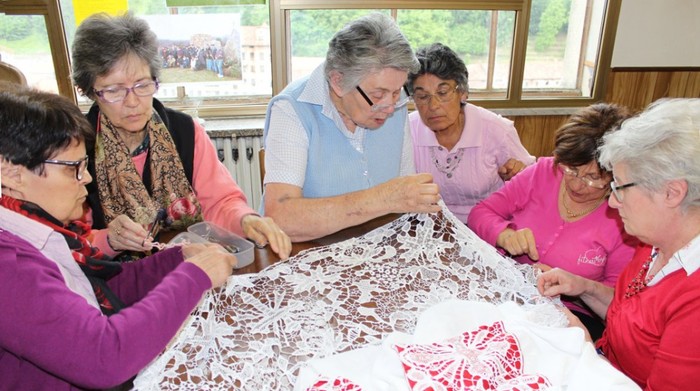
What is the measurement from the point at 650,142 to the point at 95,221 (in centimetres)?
184

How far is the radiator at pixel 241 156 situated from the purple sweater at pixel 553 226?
193 centimetres

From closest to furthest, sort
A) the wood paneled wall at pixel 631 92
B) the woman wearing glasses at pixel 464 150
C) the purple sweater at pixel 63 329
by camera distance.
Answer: the purple sweater at pixel 63 329 < the woman wearing glasses at pixel 464 150 < the wood paneled wall at pixel 631 92

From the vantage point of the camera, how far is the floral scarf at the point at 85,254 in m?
1.06

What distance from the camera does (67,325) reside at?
88cm

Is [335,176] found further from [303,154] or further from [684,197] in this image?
[684,197]

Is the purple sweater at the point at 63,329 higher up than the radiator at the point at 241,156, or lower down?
higher up

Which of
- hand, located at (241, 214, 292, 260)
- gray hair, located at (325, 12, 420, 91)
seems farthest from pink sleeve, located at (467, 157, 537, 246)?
hand, located at (241, 214, 292, 260)

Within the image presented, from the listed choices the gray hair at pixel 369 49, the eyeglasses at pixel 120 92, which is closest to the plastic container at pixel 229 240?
the eyeglasses at pixel 120 92

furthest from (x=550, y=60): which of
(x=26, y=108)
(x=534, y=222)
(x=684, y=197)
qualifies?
(x=26, y=108)

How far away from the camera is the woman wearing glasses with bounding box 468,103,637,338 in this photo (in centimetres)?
163

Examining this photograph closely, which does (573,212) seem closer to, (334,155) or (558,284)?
(558,284)

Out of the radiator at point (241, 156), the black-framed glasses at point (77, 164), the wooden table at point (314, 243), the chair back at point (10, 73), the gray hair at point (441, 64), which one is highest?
the gray hair at point (441, 64)

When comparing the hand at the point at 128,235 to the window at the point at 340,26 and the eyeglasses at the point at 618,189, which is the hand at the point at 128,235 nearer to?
the eyeglasses at the point at 618,189

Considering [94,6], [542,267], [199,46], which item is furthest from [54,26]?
[542,267]
